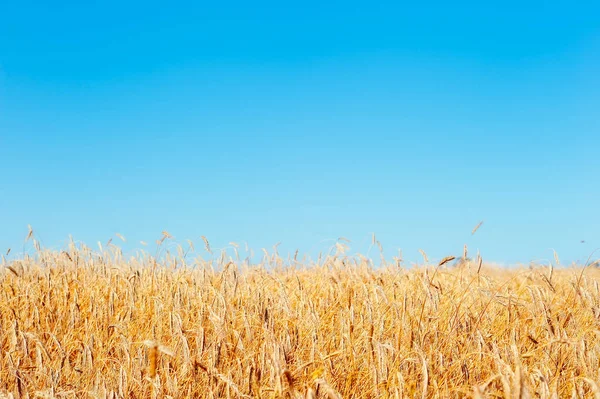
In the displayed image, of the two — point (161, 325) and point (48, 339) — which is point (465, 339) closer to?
point (161, 325)

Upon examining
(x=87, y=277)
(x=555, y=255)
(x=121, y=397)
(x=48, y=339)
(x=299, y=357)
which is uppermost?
(x=87, y=277)

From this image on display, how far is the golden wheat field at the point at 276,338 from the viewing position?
2.88m

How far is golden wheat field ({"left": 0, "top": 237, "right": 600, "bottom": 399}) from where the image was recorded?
2883 mm

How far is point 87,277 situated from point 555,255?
14.5 ft

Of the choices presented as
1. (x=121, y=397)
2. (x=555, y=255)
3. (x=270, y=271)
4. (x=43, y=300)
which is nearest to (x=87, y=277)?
(x=43, y=300)

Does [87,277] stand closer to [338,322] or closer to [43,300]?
[43,300]

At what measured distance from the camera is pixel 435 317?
12.3ft

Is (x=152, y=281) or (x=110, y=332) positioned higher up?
(x=152, y=281)

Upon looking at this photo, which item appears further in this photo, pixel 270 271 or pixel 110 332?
pixel 270 271

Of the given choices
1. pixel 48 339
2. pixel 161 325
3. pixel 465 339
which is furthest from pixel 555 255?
pixel 48 339

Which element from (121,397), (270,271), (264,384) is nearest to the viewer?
(121,397)

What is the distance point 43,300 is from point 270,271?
2.35 metres

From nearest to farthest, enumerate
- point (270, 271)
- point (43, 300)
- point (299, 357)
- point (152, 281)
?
point (299, 357)
point (43, 300)
point (152, 281)
point (270, 271)

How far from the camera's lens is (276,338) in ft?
12.8
